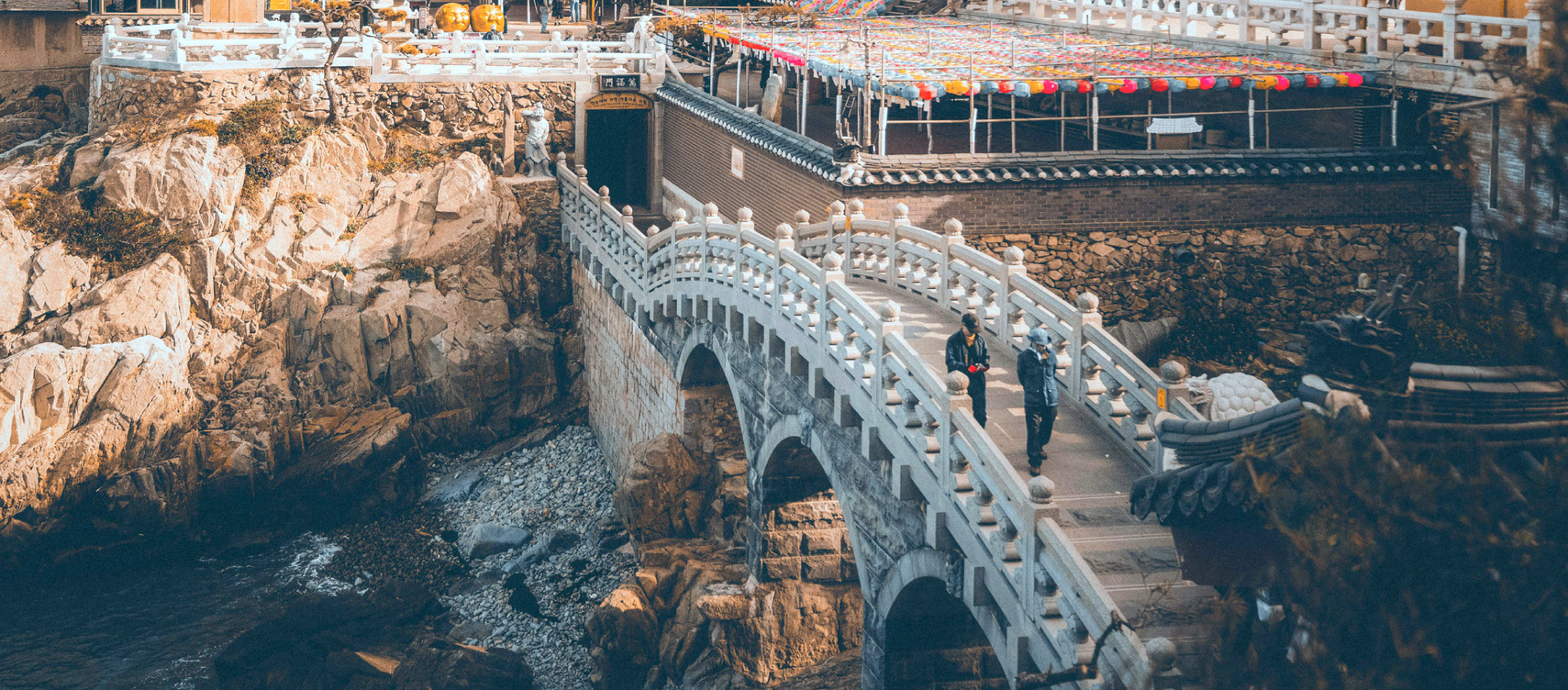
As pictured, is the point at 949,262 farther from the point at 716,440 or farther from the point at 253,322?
the point at 253,322

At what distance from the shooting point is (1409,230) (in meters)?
→ 27.3

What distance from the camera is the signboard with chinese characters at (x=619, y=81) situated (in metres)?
40.1

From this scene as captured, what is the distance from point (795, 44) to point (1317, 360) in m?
23.3

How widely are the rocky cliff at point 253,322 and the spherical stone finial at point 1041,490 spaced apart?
23.6 meters

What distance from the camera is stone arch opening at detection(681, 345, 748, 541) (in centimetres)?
2850

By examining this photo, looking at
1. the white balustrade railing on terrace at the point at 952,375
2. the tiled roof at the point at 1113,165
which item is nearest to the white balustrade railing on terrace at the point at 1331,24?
the tiled roof at the point at 1113,165

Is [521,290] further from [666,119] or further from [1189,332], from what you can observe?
[1189,332]

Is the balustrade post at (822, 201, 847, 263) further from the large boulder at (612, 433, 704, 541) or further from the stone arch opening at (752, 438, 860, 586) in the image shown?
the large boulder at (612, 433, 704, 541)

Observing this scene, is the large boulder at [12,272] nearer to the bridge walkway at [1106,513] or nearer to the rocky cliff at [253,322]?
the rocky cliff at [253,322]

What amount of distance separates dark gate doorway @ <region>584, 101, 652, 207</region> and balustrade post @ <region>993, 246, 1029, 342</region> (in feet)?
75.1

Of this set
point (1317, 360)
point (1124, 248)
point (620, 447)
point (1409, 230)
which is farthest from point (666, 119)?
point (1317, 360)

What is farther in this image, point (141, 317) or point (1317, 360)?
point (141, 317)

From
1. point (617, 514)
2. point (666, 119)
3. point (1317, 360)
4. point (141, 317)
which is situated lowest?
point (617, 514)

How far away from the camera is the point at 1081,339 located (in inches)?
677
